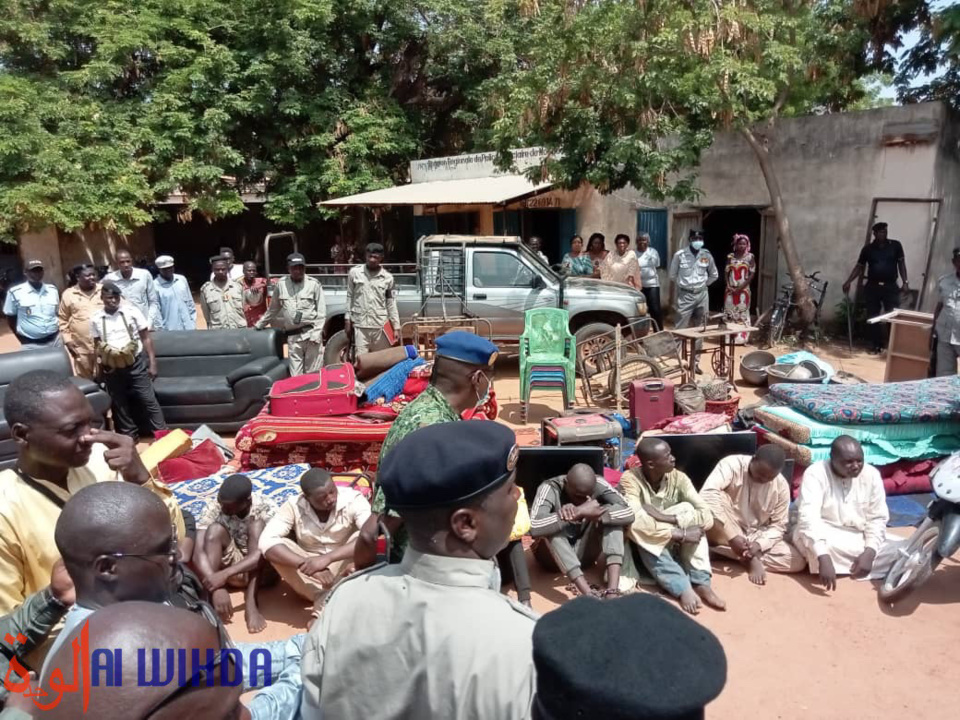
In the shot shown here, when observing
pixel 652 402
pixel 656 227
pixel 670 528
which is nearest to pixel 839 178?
pixel 656 227

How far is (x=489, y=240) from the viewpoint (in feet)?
31.5

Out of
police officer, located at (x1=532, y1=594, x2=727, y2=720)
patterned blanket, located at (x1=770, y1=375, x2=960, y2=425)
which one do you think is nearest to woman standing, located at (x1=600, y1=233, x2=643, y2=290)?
patterned blanket, located at (x1=770, y1=375, x2=960, y2=425)

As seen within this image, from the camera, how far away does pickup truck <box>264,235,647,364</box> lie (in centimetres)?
947

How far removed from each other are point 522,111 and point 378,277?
4.09 metres

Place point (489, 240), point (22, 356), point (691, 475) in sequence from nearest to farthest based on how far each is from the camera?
1. point (691, 475)
2. point (22, 356)
3. point (489, 240)

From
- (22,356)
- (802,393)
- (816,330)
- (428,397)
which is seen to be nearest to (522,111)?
(816,330)

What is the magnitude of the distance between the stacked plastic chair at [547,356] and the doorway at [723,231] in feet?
20.5

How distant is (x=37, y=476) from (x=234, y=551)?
7.61 feet

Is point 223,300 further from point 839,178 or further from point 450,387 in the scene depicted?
point 839,178

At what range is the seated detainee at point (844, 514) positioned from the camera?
452 centimetres

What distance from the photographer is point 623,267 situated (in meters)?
10.6

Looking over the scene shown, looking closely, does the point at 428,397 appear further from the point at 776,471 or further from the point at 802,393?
the point at 802,393

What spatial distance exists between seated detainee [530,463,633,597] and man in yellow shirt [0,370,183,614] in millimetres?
2624

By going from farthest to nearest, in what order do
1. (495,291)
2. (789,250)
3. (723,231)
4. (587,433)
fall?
(723,231)
(789,250)
(495,291)
(587,433)
